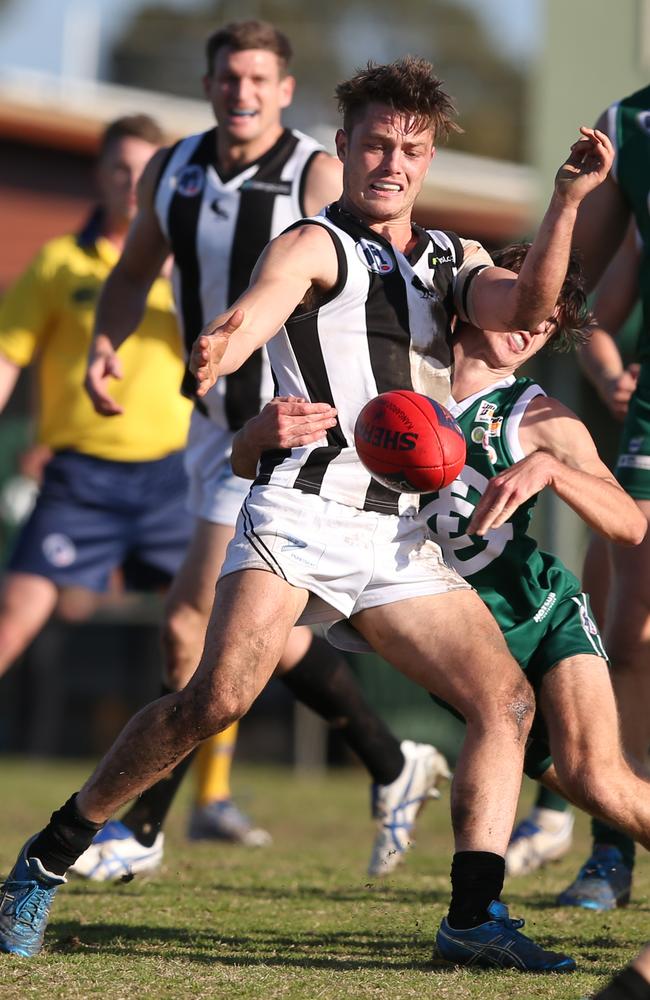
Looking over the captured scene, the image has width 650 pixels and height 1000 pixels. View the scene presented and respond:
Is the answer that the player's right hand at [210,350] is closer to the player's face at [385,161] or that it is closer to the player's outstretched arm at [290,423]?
the player's outstretched arm at [290,423]

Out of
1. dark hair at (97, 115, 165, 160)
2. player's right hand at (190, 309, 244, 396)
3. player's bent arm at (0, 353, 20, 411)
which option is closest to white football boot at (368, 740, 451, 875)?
player's right hand at (190, 309, 244, 396)

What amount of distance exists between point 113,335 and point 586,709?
2523mm

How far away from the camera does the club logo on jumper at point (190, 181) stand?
5480 mm

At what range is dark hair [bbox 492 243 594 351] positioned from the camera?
4168mm

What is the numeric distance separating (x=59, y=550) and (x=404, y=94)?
3313 millimetres

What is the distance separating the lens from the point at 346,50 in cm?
3388

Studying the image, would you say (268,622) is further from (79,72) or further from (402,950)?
(79,72)

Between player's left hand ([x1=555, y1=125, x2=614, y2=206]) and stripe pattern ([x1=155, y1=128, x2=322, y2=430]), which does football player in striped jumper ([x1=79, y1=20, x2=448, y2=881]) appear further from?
player's left hand ([x1=555, y1=125, x2=614, y2=206])

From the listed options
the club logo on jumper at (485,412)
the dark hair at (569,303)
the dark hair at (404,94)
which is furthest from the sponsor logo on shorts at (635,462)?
the dark hair at (404,94)

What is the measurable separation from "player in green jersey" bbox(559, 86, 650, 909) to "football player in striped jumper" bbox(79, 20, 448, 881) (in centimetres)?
79

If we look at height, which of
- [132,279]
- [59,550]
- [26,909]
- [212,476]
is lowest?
[59,550]

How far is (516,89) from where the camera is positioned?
4109 centimetres

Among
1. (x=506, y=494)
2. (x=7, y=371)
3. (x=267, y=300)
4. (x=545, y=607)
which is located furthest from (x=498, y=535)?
(x=7, y=371)

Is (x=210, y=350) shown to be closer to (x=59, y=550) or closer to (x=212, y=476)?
(x=212, y=476)
